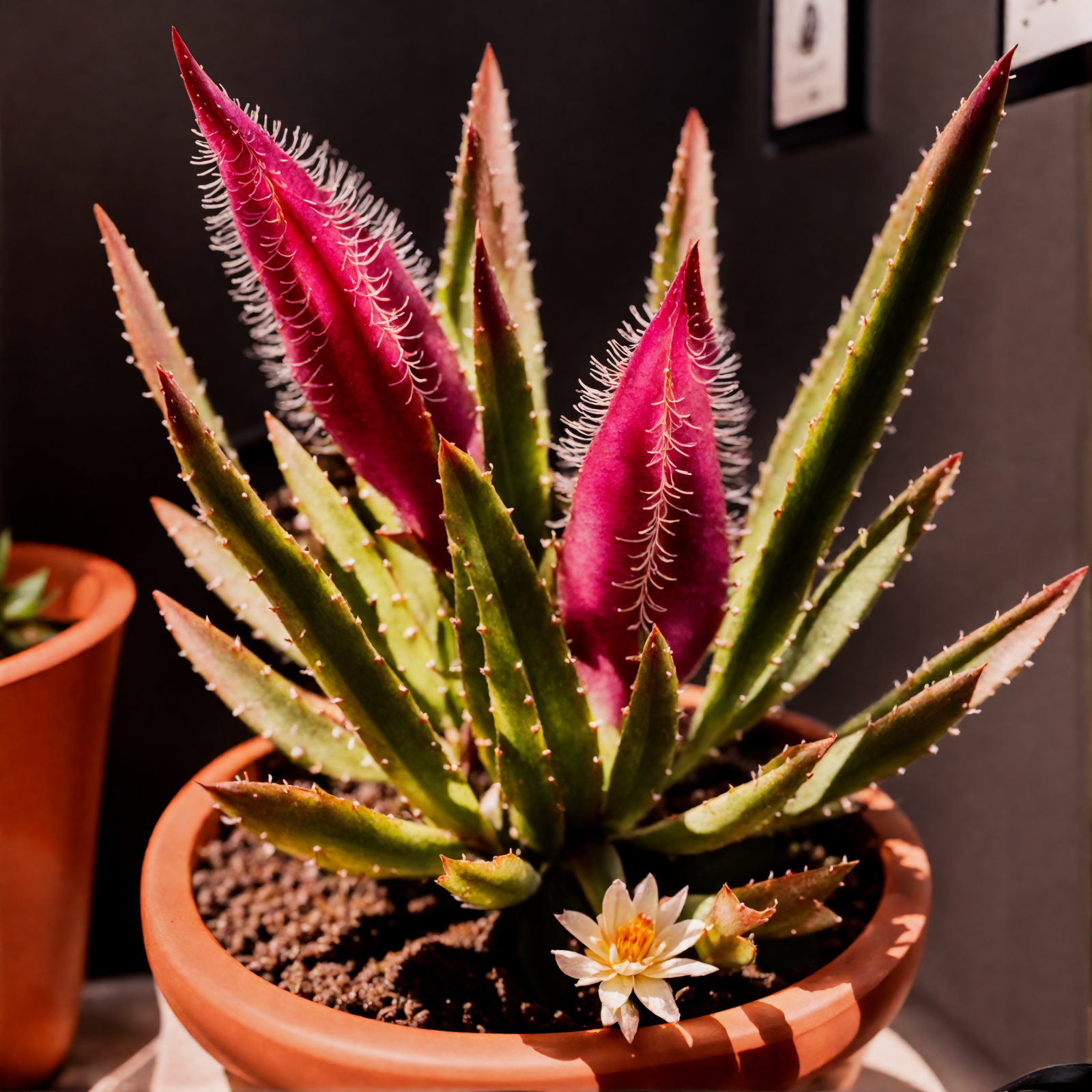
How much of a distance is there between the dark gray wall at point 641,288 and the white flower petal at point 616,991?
17.4 inches

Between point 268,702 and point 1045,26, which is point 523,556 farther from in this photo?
point 1045,26

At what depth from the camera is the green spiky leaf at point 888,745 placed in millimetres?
534

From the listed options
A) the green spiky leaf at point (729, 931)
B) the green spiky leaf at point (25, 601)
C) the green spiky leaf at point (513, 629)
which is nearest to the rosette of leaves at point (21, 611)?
the green spiky leaf at point (25, 601)

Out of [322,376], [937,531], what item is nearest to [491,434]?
[322,376]

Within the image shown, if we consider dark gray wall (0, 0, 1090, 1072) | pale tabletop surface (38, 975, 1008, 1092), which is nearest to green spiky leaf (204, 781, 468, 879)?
pale tabletop surface (38, 975, 1008, 1092)

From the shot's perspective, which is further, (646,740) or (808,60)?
(808,60)

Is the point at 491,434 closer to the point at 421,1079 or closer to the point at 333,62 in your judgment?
the point at 421,1079

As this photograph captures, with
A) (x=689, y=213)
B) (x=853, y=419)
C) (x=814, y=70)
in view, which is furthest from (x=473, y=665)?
(x=814, y=70)

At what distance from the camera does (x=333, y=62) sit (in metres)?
0.89

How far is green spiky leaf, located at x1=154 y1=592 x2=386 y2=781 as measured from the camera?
60 cm

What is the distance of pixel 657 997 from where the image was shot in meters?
0.50

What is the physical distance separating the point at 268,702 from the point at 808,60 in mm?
694

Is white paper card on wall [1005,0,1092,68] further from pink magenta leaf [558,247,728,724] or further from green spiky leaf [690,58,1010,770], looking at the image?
pink magenta leaf [558,247,728,724]

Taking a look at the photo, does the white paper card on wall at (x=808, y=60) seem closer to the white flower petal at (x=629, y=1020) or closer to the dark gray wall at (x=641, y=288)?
the dark gray wall at (x=641, y=288)
